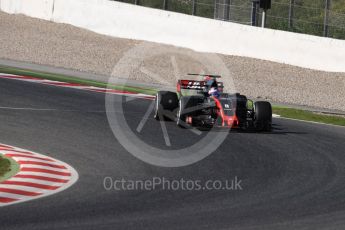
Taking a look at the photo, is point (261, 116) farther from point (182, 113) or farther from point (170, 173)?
point (170, 173)

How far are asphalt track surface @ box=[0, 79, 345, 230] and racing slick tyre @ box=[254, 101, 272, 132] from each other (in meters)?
0.39

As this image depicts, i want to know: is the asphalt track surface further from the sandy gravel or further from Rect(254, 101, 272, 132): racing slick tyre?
the sandy gravel

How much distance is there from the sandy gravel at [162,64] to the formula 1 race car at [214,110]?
8.61 meters

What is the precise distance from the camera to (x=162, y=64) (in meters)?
33.0

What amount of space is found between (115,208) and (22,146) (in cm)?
513

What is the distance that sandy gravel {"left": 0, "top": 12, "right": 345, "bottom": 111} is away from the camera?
99.3ft

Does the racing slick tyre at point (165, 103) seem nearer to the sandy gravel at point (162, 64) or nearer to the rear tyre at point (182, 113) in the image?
the rear tyre at point (182, 113)

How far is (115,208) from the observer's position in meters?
12.0

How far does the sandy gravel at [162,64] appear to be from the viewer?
99.3 feet

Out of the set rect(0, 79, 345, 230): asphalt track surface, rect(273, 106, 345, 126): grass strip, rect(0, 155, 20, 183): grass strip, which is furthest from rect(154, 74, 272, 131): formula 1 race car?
rect(0, 155, 20, 183): grass strip

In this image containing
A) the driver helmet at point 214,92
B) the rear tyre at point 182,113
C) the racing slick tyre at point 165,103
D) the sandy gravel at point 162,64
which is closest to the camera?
the rear tyre at point 182,113

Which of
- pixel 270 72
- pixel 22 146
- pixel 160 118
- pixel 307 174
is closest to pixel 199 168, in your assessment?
pixel 307 174

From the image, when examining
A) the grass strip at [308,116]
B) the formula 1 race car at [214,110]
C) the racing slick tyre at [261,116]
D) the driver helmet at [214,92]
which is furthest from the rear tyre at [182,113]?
the grass strip at [308,116]

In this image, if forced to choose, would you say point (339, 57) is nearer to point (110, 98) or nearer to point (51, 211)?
point (110, 98)
